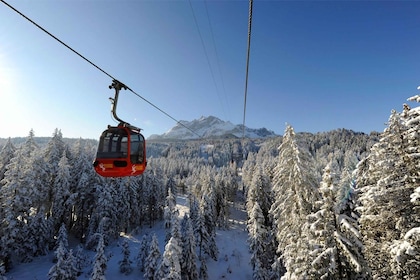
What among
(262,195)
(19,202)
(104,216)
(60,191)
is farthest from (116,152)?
(262,195)

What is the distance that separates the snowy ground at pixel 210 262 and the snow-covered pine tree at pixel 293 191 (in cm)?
2844

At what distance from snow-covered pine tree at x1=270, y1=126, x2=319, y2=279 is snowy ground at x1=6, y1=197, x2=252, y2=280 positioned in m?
28.4

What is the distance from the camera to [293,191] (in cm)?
1700

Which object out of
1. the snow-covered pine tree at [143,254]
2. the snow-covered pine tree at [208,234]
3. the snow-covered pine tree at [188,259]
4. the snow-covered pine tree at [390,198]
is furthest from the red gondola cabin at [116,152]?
the snow-covered pine tree at [208,234]

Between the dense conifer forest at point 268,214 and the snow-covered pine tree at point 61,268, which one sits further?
the snow-covered pine tree at point 61,268

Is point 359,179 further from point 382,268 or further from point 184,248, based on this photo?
point 184,248

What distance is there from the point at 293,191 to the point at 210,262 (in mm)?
34399

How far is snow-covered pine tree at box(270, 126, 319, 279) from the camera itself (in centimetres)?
1572

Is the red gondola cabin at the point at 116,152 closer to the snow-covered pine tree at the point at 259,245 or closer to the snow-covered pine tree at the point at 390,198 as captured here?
the snow-covered pine tree at the point at 390,198

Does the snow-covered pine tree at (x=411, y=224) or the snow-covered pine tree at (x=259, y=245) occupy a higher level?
the snow-covered pine tree at (x=411, y=224)

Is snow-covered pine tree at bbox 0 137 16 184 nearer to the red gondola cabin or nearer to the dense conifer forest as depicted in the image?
the dense conifer forest

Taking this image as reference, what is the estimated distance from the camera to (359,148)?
512 ft

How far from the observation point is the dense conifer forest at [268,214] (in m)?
11.5

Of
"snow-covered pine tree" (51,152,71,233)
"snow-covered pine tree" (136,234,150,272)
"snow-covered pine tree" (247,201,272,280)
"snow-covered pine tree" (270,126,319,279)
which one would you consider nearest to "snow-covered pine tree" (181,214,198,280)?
"snow-covered pine tree" (136,234,150,272)
